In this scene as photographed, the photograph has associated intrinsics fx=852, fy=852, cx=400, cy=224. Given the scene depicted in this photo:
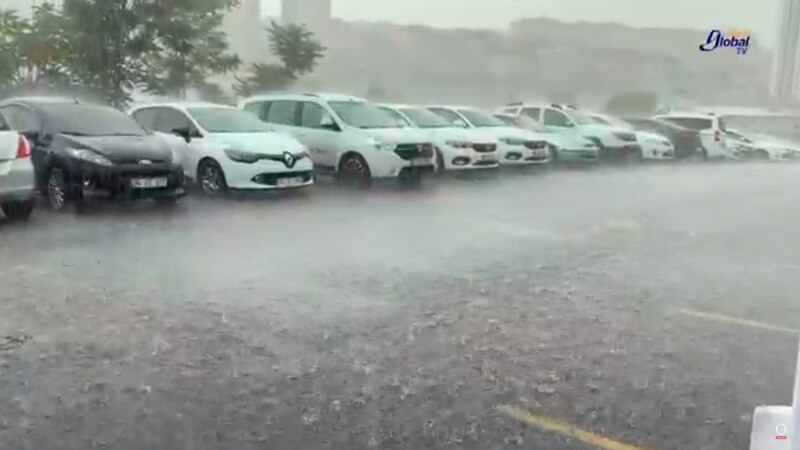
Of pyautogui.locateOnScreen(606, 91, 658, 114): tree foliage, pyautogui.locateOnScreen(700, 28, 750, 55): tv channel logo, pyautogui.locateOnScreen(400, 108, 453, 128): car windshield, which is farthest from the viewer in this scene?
pyautogui.locateOnScreen(400, 108, 453, 128): car windshield

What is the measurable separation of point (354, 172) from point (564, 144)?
54 cm

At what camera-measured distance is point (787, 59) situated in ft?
6.55

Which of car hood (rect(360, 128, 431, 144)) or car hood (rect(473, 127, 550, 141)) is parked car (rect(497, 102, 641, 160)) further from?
car hood (rect(360, 128, 431, 144))

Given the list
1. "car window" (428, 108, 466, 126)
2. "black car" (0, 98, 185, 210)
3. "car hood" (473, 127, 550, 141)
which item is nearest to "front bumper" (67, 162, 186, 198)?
"black car" (0, 98, 185, 210)

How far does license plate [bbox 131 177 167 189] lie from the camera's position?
2088 millimetres

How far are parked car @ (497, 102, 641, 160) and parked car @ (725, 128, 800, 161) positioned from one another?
0.25 meters

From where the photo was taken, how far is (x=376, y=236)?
2104 mm

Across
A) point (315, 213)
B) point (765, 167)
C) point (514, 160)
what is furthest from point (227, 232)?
point (765, 167)

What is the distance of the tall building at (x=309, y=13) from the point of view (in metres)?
2.09

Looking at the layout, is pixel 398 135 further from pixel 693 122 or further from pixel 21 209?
pixel 21 209

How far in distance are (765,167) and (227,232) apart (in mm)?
1317

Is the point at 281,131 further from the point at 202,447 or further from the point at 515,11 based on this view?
the point at 202,447

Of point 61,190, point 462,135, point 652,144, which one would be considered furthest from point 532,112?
point 61,190

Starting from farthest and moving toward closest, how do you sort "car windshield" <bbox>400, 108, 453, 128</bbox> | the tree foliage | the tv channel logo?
"car windshield" <bbox>400, 108, 453, 128</bbox> → the tree foliage → the tv channel logo
